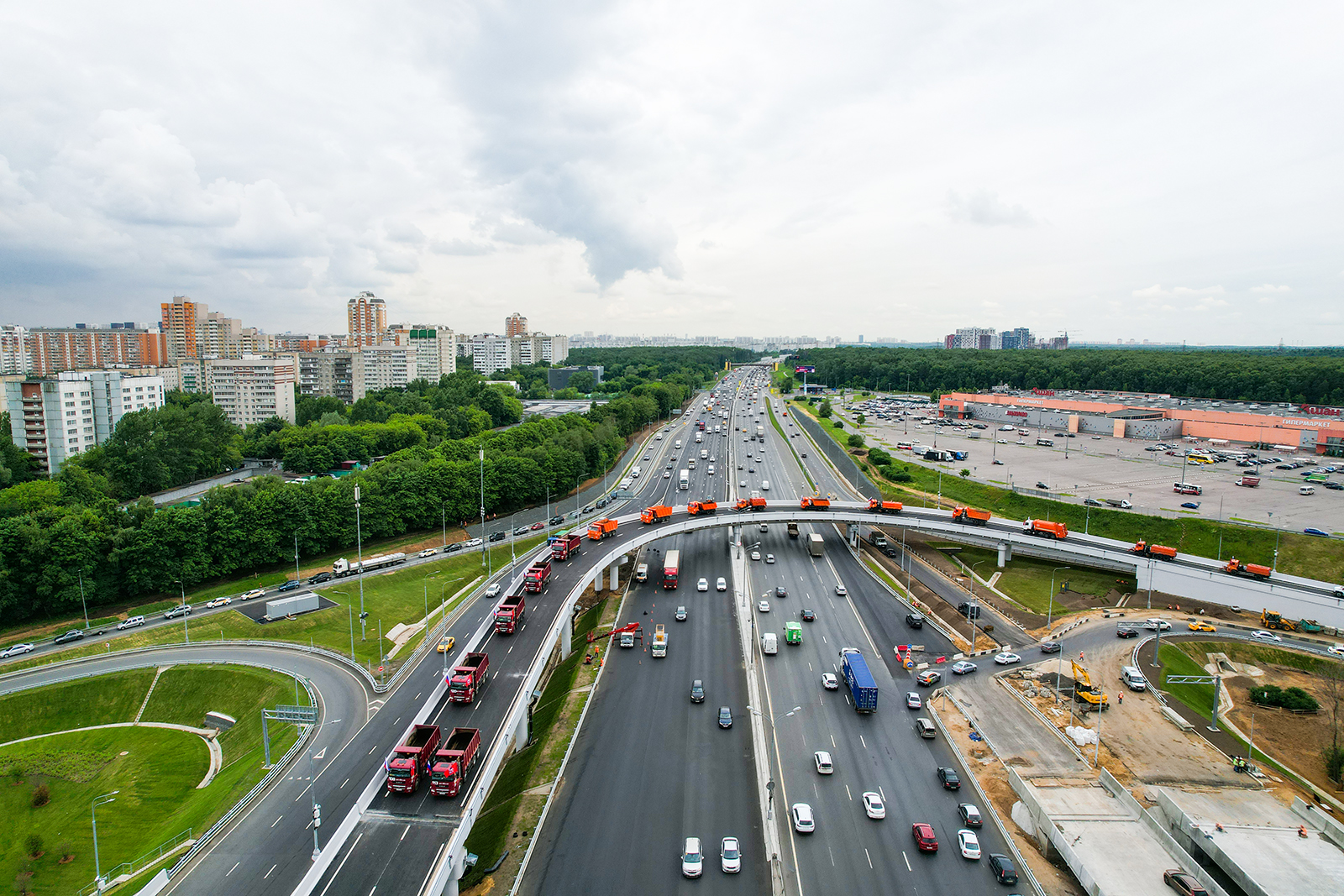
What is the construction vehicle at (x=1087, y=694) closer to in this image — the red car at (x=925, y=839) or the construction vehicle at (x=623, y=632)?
the red car at (x=925, y=839)

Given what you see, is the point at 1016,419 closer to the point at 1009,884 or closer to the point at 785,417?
the point at 785,417

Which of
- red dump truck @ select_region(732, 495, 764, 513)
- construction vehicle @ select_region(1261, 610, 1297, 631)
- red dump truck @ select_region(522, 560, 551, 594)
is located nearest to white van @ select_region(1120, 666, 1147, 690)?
construction vehicle @ select_region(1261, 610, 1297, 631)

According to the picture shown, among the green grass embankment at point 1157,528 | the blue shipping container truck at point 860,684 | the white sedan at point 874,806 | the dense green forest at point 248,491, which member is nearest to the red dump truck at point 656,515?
the dense green forest at point 248,491

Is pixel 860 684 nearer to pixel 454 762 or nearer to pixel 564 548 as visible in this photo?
pixel 454 762

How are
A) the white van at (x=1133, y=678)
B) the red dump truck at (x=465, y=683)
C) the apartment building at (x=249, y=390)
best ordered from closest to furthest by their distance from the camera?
the red dump truck at (x=465, y=683) < the white van at (x=1133, y=678) < the apartment building at (x=249, y=390)

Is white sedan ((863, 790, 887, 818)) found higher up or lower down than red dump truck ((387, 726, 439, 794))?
lower down

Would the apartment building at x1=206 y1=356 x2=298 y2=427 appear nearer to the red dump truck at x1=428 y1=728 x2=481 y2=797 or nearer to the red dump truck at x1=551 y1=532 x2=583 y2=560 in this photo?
the red dump truck at x1=551 y1=532 x2=583 y2=560
